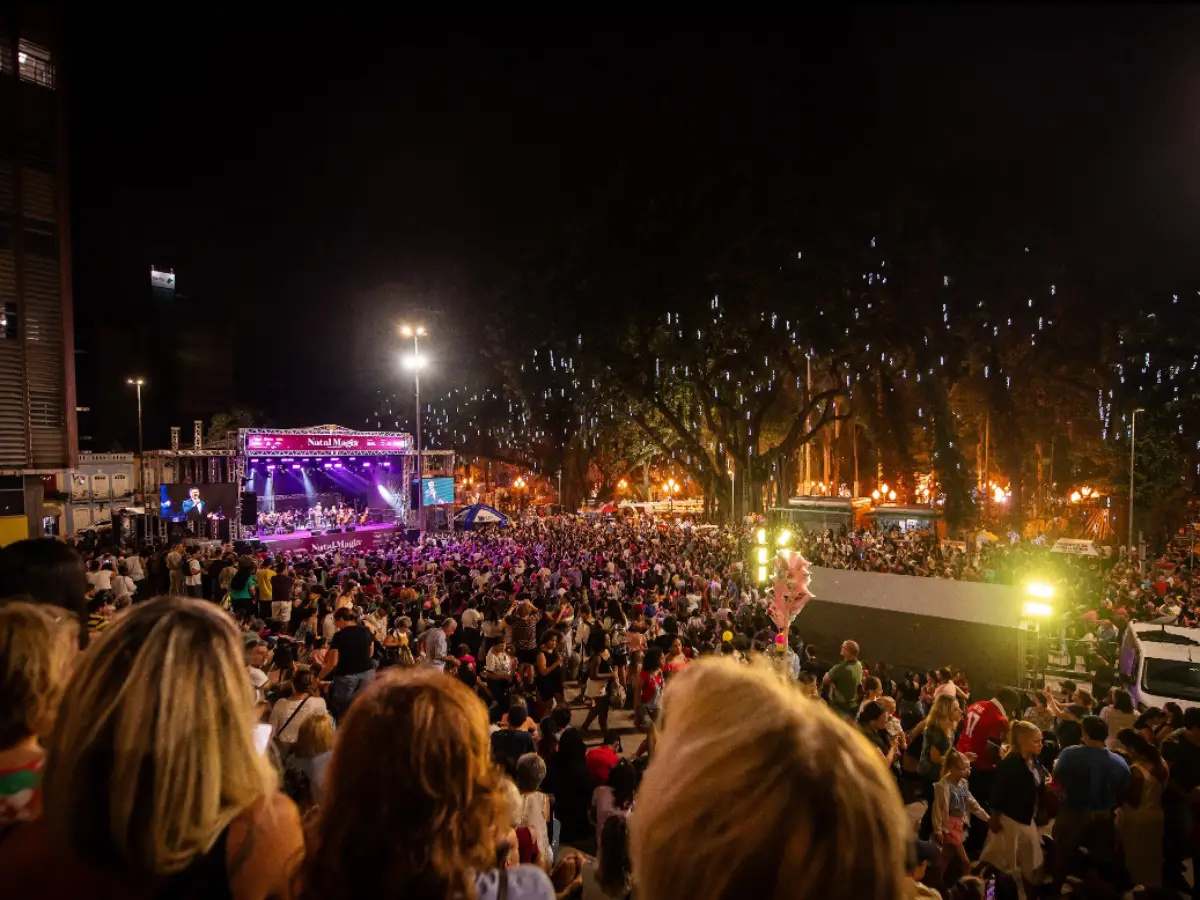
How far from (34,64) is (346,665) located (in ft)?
61.8

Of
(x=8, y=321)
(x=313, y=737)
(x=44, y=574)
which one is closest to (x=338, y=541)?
(x=8, y=321)

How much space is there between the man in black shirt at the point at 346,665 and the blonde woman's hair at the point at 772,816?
6.65 metres

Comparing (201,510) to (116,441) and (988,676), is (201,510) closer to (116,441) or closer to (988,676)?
(988,676)

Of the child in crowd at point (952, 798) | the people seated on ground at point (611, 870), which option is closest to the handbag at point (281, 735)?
the people seated on ground at point (611, 870)

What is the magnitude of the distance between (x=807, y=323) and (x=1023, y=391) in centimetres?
1423

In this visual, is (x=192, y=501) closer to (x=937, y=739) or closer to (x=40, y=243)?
(x=40, y=243)

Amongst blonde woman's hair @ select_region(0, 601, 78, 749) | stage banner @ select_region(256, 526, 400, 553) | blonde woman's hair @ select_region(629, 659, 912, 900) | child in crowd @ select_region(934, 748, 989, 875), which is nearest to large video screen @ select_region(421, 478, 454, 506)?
stage banner @ select_region(256, 526, 400, 553)

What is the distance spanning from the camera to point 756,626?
41.8ft

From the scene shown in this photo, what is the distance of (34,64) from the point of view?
54.2 feet

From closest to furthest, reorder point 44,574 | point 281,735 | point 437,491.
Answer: point 44,574, point 281,735, point 437,491

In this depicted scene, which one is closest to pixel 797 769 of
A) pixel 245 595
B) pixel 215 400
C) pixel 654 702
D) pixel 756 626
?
pixel 654 702

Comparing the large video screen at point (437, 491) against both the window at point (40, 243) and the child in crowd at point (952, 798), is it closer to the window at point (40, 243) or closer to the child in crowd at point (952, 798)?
the window at point (40, 243)

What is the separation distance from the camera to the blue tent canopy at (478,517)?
29594 millimetres

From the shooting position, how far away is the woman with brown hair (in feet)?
5.11
